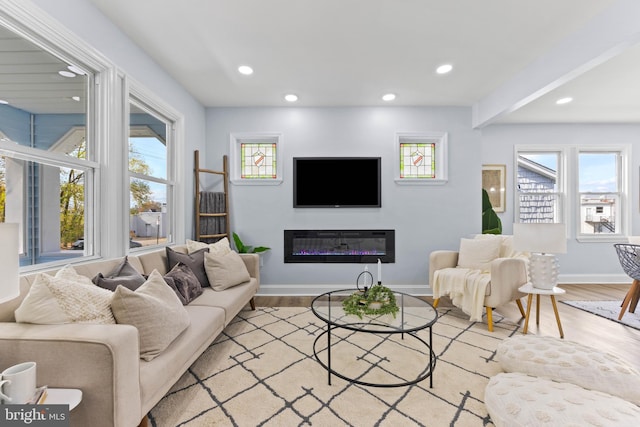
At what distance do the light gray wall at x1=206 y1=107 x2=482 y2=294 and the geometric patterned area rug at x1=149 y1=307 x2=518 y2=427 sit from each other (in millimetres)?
1384

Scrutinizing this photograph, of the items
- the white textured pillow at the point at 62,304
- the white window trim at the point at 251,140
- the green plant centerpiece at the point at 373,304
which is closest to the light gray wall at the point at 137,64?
the white window trim at the point at 251,140

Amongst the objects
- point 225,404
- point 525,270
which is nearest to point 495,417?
point 225,404

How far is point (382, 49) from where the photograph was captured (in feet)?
8.70

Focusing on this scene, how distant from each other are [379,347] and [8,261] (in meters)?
2.27

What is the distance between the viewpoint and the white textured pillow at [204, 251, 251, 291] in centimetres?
271

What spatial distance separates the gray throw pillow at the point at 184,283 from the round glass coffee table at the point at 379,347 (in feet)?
3.29

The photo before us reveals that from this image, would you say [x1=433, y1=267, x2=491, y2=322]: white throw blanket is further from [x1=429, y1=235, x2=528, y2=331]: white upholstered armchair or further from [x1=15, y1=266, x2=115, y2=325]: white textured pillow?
[x1=15, y1=266, x2=115, y2=325]: white textured pillow

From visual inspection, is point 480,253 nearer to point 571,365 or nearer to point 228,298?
point 571,365

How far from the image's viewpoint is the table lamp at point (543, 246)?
2588mm

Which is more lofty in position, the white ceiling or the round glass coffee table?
the white ceiling

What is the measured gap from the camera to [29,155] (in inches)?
68.7

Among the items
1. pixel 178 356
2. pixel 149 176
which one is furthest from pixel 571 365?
pixel 149 176

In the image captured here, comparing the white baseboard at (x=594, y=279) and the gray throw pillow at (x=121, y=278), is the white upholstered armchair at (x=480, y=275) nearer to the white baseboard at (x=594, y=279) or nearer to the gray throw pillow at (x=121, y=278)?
the white baseboard at (x=594, y=279)

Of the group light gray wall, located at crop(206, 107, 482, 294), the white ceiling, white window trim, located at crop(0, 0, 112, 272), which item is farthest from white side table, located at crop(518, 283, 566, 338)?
white window trim, located at crop(0, 0, 112, 272)
